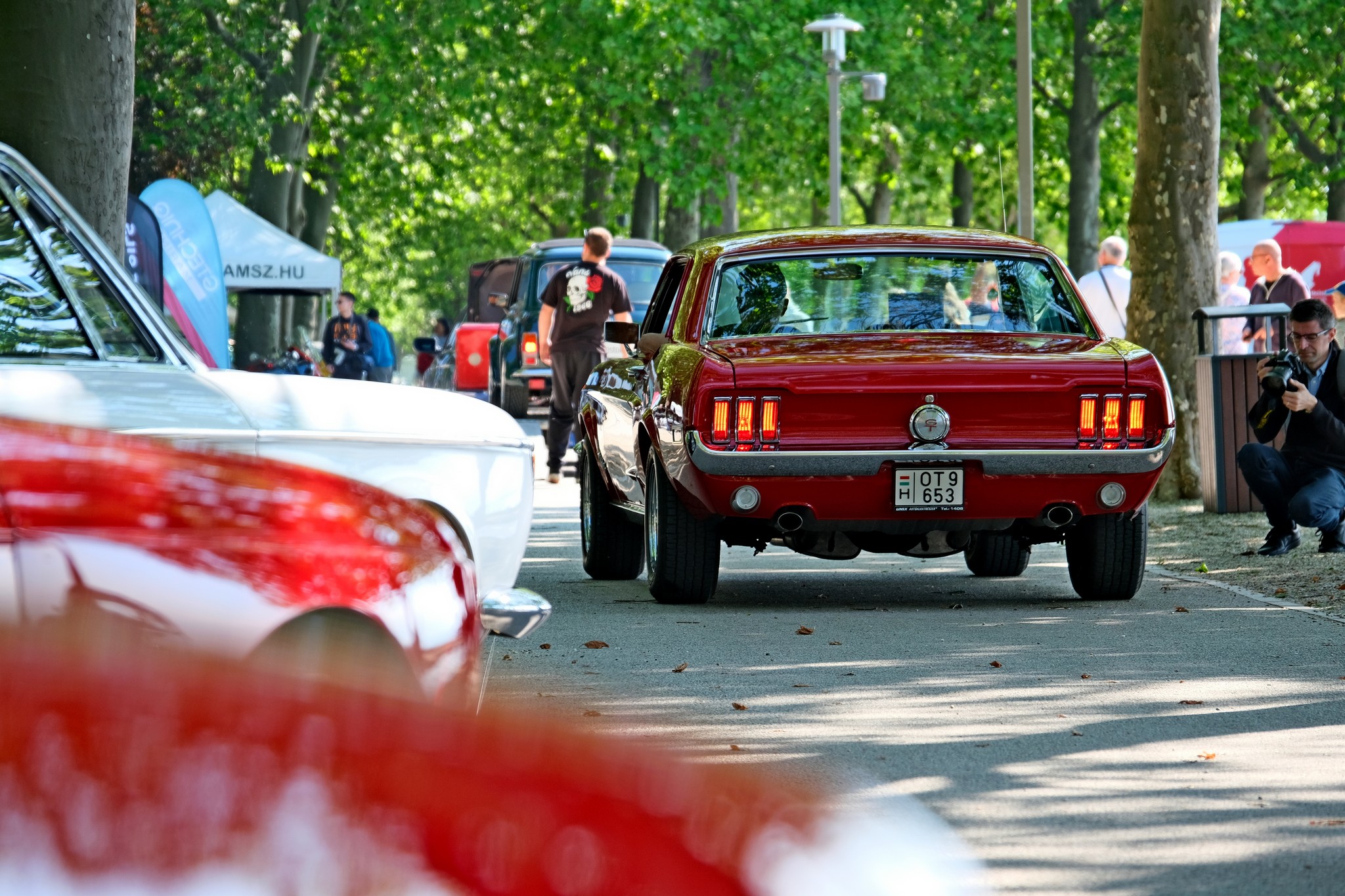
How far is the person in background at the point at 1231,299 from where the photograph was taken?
53.4 feet

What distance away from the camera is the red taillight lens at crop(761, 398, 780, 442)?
862 cm

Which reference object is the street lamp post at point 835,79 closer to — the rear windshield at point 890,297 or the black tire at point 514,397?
the black tire at point 514,397

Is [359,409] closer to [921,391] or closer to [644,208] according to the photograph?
[921,391]

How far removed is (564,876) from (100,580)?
832 mm

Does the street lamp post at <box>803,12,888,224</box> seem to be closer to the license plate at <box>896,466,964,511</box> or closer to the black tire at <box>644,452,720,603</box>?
the black tire at <box>644,452,720,603</box>

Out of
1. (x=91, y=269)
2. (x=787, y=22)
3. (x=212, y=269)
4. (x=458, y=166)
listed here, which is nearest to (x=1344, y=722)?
(x=91, y=269)

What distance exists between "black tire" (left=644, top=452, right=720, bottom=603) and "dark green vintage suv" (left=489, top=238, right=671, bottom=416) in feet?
45.1

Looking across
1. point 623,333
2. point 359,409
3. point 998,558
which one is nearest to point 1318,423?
point 998,558

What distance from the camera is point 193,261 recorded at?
65.4 feet

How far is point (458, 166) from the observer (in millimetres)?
45156

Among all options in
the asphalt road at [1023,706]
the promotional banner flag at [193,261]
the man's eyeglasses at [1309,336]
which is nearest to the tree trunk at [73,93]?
the asphalt road at [1023,706]

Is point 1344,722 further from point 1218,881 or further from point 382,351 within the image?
point 382,351

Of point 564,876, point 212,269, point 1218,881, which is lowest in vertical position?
point 1218,881

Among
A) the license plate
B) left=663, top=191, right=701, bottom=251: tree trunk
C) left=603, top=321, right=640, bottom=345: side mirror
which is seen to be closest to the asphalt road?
the license plate
